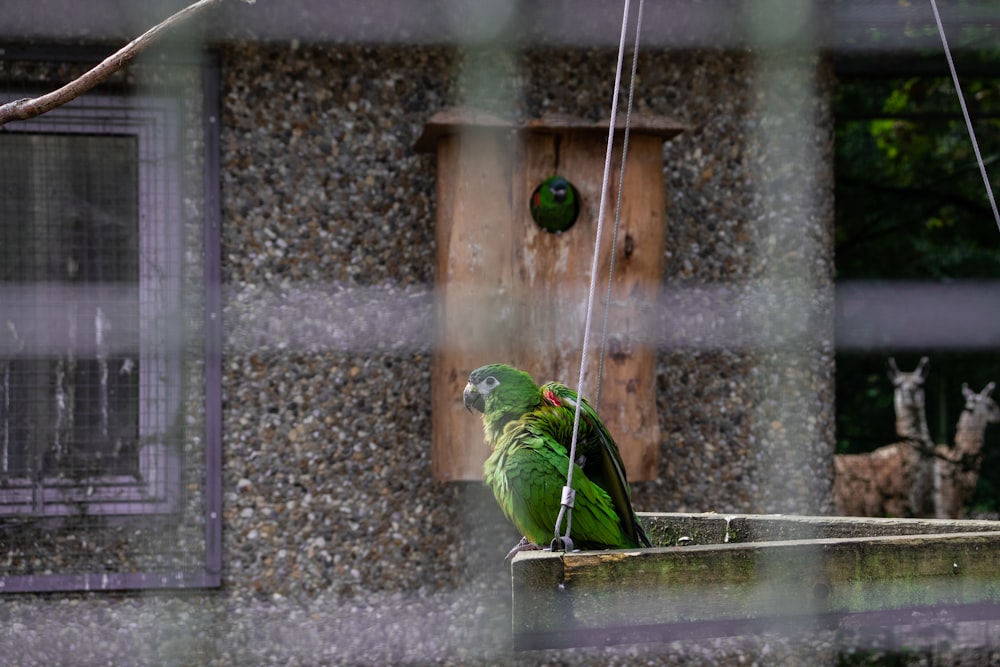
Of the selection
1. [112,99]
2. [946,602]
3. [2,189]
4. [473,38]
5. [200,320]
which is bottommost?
[946,602]

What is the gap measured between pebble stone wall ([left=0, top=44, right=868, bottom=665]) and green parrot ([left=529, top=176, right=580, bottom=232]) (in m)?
0.35

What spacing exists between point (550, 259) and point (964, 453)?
1.99 metres

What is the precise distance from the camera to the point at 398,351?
198 centimetres

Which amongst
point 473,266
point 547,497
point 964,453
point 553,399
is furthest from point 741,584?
point 964,453

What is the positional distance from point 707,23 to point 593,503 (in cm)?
121

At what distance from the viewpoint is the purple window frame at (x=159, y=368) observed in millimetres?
1891

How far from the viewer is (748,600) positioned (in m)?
0.90

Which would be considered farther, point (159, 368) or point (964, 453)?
point (964, 453)

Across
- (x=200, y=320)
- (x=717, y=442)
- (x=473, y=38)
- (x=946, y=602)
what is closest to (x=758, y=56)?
(x=473, y=38)

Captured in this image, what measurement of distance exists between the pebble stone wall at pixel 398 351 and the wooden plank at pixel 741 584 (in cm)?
111

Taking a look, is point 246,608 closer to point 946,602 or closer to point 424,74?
point 424,74

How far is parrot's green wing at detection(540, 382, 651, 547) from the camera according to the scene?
113 centimetres

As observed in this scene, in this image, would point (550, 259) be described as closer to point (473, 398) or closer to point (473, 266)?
point (473, 266)

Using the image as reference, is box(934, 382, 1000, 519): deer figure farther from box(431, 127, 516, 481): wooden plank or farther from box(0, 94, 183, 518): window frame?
box(0, 94, 183, 518): window frame
